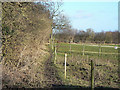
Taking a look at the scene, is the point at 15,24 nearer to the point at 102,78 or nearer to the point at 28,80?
the point at 28,80

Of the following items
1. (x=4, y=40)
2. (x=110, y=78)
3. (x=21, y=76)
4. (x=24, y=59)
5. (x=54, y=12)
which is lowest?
(x=110, y=78)

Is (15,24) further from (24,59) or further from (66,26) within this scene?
(66,26)

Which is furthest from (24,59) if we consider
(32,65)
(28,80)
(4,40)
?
(4,40)

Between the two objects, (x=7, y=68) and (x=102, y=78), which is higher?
(x=7, y=68)

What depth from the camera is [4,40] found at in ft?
14.2

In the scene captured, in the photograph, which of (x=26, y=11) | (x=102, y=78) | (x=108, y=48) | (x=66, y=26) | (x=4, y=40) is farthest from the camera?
(x=108, y=48)

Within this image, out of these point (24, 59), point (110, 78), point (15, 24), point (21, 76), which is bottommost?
point (110, 78)

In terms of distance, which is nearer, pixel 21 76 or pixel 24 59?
pixel 21 76

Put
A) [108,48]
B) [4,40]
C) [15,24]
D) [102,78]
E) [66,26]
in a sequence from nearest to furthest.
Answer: [4,40]
[15,24]
[102,78]
[66,26]
[108,48]

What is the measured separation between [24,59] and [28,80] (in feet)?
2.71

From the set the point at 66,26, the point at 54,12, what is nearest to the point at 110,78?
the point at 54,12

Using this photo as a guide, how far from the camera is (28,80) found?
4957 mm

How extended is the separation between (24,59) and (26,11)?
161 cm

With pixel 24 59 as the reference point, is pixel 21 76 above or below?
below
